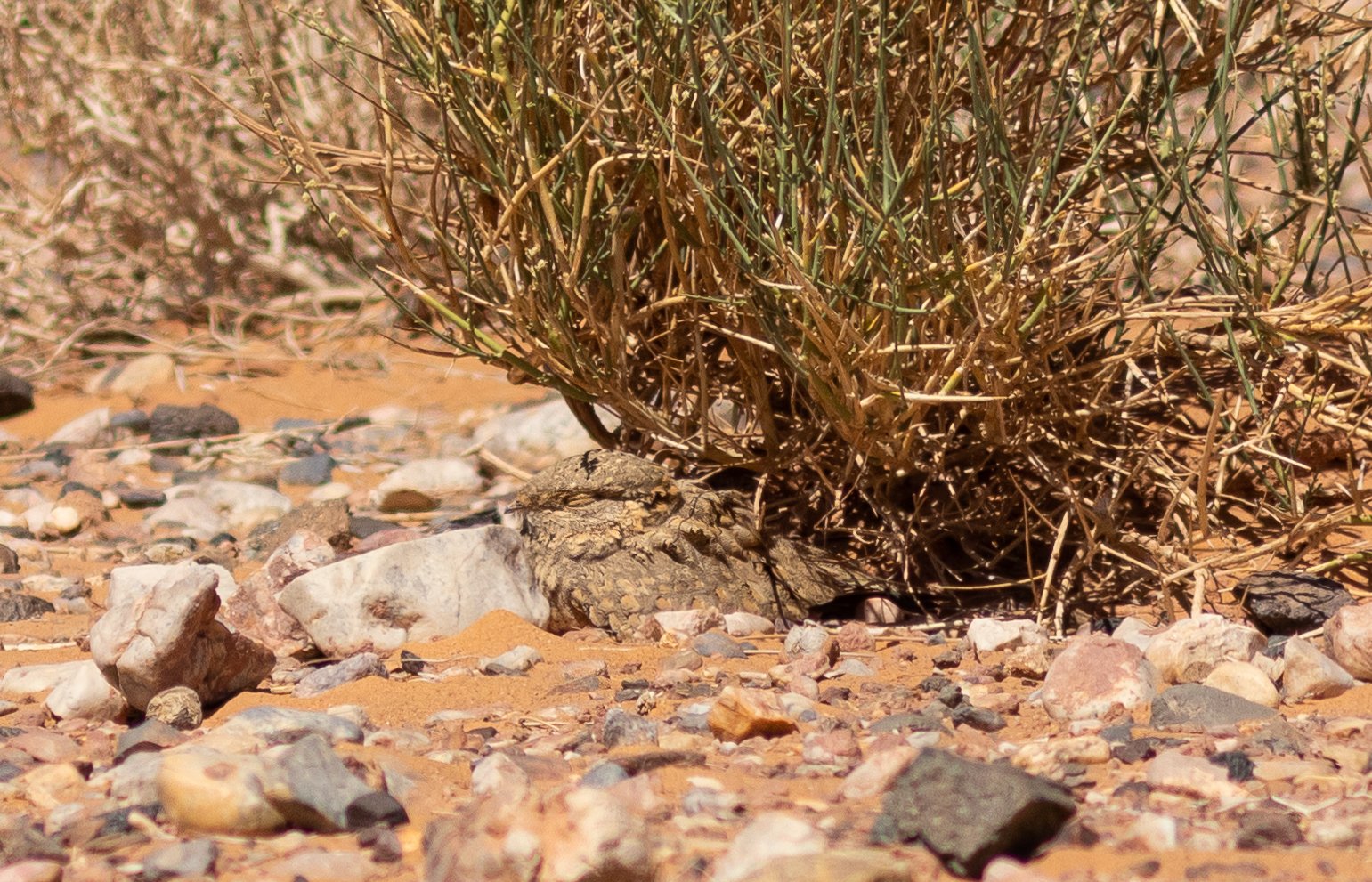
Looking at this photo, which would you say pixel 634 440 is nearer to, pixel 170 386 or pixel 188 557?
pixel 188 557

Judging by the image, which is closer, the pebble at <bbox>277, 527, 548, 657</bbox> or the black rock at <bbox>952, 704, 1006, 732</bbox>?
the black rock at <bbox>952, 704, 1006, 732</bbox>

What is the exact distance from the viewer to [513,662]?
2916 millimetres

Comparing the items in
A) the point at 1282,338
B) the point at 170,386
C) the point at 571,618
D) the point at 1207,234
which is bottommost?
the point at 170,386

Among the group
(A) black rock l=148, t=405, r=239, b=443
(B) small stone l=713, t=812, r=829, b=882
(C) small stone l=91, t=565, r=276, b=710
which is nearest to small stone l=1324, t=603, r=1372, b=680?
(B) small stone l=713, t=812, r=829, b=882

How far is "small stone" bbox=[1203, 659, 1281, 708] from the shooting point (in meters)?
2.55

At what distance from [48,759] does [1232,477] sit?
253 cm

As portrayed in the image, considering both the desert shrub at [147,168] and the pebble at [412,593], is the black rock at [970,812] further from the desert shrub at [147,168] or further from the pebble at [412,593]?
the desert shrub at [147,168]

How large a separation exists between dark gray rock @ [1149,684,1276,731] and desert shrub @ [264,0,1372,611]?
1.50ft

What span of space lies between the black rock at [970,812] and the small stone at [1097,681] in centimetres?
61

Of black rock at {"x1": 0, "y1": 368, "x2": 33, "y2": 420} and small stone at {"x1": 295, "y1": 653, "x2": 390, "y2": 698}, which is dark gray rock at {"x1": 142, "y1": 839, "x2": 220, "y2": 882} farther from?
black rock at {"x1": 0, "y1": 368, "x2": 33, "y2": 420}

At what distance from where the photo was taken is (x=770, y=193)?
10.1 feet

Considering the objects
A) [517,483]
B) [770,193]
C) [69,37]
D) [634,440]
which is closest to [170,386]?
[69,37]

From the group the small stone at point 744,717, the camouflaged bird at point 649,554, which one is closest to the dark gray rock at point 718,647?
the camouflaged bird at point 649,554

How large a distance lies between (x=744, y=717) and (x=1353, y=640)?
113cm
